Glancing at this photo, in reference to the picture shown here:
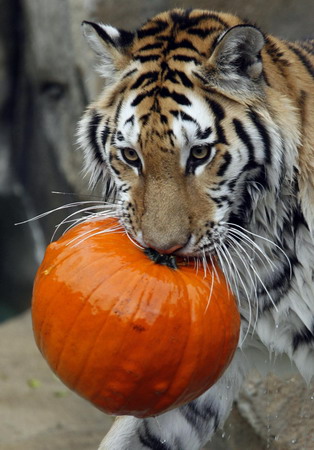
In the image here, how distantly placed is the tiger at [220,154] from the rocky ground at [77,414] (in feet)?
2.96

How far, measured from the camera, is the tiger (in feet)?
8.26

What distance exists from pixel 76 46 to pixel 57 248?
2829mm

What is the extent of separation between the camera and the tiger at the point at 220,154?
8.26 ft

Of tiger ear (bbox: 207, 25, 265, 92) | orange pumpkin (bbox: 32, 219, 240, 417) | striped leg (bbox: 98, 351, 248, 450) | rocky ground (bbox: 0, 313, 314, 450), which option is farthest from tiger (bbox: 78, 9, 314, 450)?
rocky ground (bbox: 0, 313, 314, 450)

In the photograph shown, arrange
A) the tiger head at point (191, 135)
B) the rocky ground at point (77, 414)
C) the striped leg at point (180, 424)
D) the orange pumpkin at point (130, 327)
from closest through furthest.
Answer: the orange pumpkin at point (130, 327) < the tiger head at point (191, 135) < the striped leg at point (180, 424) < the rocky ground at point (77, 414)

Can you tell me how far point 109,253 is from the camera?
8.24 ft

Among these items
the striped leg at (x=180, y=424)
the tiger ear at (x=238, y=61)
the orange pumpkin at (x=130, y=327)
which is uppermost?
the tiger ear at (x=238, y=61)

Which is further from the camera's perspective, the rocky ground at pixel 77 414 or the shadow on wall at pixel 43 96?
the shadow on wall at pixel 43 96

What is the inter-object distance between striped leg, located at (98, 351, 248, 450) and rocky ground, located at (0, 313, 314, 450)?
619mm

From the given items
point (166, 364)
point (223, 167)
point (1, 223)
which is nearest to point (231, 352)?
point (166, 364)

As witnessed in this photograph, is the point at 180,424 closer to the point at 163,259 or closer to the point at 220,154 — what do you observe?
the point at 163,259

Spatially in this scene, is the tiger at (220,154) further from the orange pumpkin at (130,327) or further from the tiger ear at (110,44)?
the orange pumpkin at (130,327)

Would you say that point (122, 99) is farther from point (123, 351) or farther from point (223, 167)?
point (123, 351)

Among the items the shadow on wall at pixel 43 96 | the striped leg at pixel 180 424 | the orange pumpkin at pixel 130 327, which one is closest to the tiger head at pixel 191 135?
the orange pumpkin at pixel 130 327
